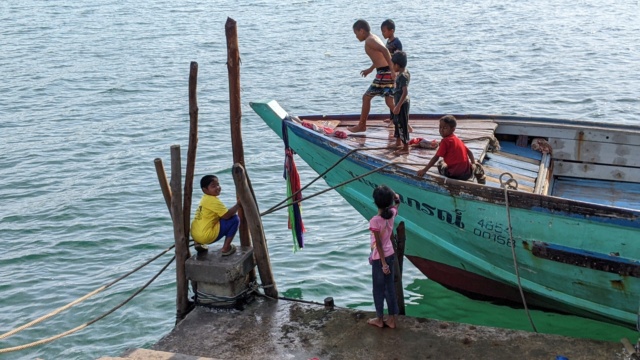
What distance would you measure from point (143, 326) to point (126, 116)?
10.1m

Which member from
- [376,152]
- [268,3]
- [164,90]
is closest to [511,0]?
[268,3]

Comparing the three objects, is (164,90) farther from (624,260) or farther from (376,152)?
(624,260)

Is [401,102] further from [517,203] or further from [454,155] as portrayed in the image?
[517,203]

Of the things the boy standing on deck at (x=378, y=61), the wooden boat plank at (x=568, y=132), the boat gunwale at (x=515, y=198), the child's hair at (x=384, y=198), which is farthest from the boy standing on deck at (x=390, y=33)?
the child's hair at (x=384, y=198)

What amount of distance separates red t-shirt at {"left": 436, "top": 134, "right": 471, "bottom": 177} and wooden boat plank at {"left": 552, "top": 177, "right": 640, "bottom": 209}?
7.11ft

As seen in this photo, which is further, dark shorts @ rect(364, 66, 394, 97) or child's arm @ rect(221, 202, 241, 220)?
dark shorts @ rect(364, 66, 394, 97)

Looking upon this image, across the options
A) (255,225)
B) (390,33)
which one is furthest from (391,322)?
(390,33)

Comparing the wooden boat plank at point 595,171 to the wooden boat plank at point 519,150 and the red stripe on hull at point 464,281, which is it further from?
the red stripe on hull at point 464,281

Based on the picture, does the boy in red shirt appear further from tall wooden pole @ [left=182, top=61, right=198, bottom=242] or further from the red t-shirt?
tall wooden pole @ [left=182, top=61, right=198, bottom=242]

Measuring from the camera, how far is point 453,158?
28.8ft

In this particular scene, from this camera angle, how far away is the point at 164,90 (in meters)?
21.8

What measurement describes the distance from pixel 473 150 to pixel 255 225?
3223 millimetres

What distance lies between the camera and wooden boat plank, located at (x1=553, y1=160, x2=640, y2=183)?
34.6 ft

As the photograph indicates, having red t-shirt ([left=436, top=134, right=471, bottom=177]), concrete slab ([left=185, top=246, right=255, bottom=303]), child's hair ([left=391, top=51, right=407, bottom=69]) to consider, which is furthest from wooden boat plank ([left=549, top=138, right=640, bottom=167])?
concrete slab ([left=185, top=246, right=255, bottom=303])
